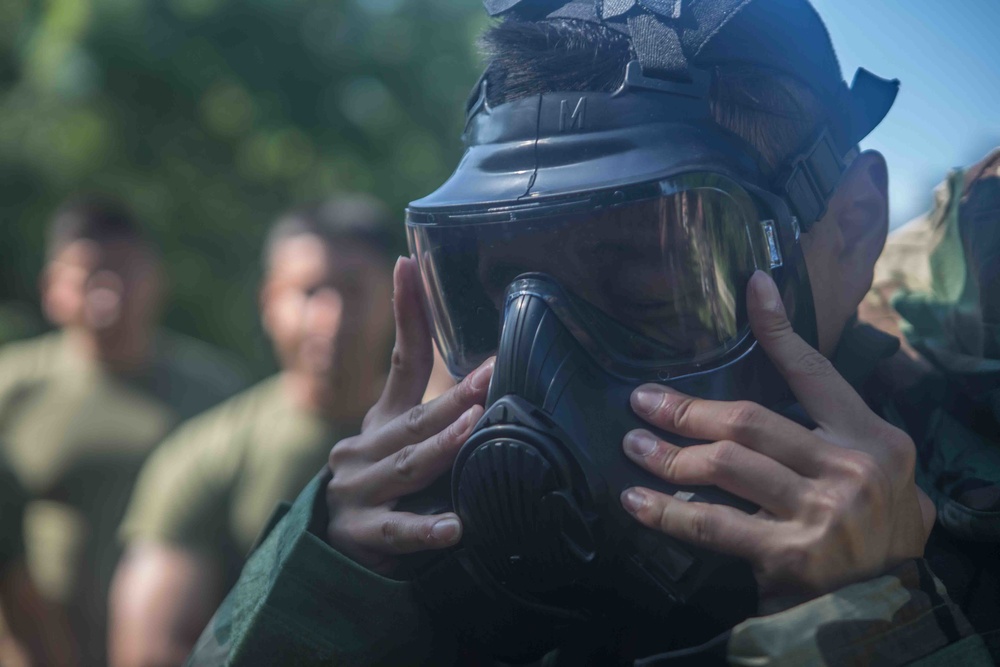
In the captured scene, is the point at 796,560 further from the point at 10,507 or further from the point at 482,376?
the point at 10,507

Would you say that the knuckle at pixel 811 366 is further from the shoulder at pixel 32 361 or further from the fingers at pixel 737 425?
the shoulder at pixel 32 361

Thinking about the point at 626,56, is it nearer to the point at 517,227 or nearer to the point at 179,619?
the point at 517,227

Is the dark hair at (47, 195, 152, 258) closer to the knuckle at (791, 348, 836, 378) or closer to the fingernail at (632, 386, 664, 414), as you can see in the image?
the fingernail at (632, 386, 664, 414)

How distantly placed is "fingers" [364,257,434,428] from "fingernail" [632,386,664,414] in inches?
21.0

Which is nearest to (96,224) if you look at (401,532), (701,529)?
(401,532)

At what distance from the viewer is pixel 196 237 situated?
10469 mm

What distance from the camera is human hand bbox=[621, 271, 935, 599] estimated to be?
1584mm

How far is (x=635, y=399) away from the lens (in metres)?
1.71

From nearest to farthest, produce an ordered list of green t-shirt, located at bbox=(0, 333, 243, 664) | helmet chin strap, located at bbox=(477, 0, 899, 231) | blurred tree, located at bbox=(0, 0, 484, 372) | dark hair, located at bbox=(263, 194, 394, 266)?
helmet chin strap, located at bbox=(477, 0, 899, 231), dark hair, located at bbox=(263, 194, 394, 266), green t-shirt, located at bbox=(0, 333, 243, 664), blurred tree, located at bbox=(0, 0, 484, 372)

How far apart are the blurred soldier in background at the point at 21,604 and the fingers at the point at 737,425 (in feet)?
13.1

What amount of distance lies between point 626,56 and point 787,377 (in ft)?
1.93

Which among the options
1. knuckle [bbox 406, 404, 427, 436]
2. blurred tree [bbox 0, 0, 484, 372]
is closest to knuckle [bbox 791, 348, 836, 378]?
knuckle [bbox 406, 404, 427, 436]

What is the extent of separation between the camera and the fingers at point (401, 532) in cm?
176

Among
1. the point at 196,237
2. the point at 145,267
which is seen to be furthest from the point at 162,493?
the point at 196,237
